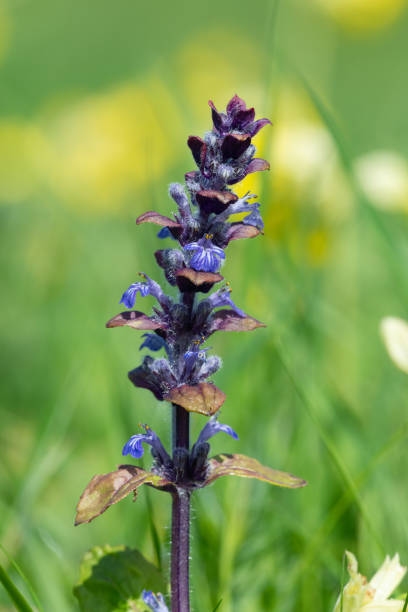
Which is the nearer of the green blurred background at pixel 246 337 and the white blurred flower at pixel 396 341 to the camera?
the white blurred flower at pixel 396 341

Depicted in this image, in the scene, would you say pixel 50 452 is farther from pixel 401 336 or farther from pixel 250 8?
pixel 250 8

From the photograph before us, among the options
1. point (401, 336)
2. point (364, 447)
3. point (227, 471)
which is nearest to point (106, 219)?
point (364, 447)

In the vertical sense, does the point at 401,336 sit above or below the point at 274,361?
below

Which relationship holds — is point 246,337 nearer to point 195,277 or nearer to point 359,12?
point 195,277

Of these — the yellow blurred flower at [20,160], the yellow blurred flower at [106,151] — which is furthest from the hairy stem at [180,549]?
the yellow blurred flower at [106,151]

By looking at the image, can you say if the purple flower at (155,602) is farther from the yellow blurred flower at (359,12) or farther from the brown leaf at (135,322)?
the yellow blurred flower at (359,12)

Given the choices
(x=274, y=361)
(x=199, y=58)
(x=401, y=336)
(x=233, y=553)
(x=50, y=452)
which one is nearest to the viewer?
(x=401, y=336)

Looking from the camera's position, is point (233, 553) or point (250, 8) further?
point (250, 8)

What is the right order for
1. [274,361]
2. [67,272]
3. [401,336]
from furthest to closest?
[67,272], [274,361], [401,336]
